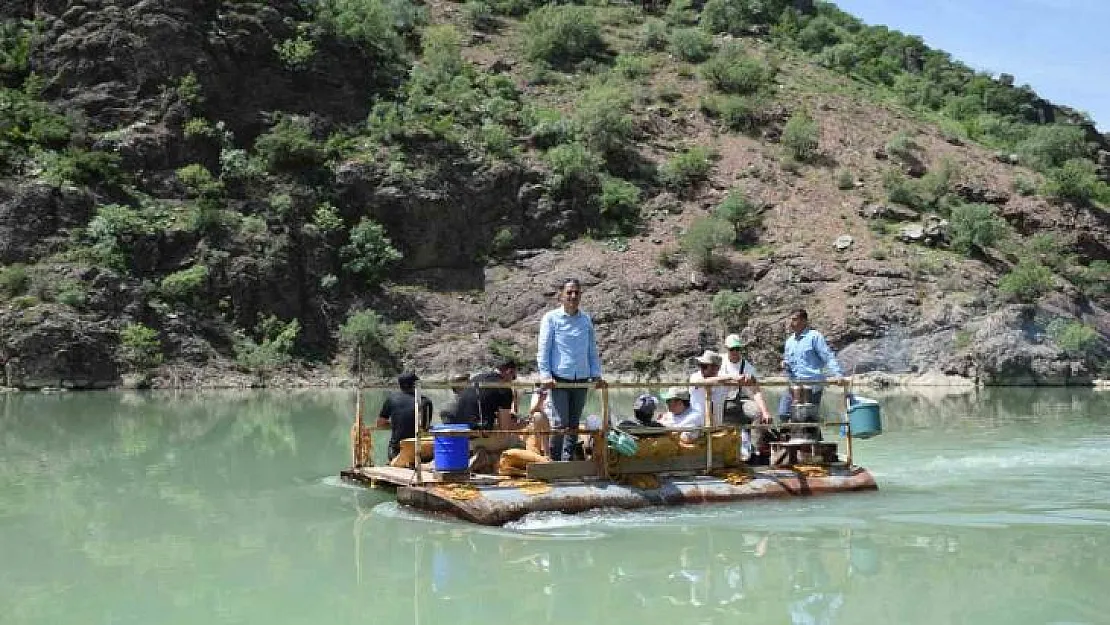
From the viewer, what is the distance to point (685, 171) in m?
51.6

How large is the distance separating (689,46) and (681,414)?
52.4 metres

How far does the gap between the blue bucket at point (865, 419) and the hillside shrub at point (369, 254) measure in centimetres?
3421

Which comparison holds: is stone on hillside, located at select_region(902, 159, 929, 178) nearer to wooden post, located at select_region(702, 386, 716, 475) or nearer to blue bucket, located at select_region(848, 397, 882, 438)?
blue bucket, located at select_region(848, 397, 882, 438)

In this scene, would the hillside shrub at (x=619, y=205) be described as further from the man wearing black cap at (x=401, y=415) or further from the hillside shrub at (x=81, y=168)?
the man wearing black cap at (x=401, y=415)

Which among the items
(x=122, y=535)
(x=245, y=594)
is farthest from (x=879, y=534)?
(x=122, y=535)

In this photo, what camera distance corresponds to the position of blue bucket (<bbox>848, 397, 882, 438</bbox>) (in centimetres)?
1368

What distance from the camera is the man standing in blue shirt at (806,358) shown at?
13859mm

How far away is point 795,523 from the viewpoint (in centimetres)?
1099

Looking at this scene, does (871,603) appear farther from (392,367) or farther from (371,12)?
(371,12)

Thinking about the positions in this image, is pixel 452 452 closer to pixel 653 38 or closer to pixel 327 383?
pixel 327 383

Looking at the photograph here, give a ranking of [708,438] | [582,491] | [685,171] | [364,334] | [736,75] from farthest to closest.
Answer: [736,75]
[685,171]
[364,334]
[708,438]
[582,491]

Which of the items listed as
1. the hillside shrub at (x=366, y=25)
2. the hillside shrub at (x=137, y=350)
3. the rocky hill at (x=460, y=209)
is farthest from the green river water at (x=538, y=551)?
the hillside shrub at (x=366, y=25)

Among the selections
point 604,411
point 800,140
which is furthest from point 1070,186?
point 604,411

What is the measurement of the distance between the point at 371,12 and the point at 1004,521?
5037 cm
